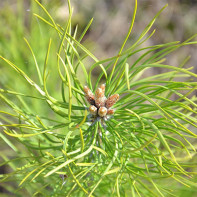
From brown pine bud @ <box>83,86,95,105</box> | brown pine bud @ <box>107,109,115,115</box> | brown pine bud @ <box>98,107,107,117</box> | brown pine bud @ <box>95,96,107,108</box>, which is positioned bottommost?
brown pine bud @ <box>107,109,115,115</box>

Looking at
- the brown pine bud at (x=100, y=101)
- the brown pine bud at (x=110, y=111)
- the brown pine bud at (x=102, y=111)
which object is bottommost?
the brown pine bud at (x=110, y=111)

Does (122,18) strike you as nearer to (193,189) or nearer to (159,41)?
(159,41)

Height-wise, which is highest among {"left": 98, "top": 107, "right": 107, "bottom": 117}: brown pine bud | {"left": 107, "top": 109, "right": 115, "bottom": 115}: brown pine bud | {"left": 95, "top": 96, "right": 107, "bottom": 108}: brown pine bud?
{"left": 95, "top": 96, "right": 107, "bottom": 108}: brown pine bud

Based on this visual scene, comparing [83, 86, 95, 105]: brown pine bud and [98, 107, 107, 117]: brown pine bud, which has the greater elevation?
[83, 86, 95, 105]: brown pine bud

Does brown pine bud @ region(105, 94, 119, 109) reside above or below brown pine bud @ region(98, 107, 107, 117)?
above

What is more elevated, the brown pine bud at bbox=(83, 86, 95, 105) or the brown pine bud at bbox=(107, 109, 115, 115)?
the brown pine bud at bbox=(83, 86, 95, 105)

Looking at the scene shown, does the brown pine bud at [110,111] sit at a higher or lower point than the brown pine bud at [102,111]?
lower

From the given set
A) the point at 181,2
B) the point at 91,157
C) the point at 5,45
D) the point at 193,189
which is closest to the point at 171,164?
the point at 193,189

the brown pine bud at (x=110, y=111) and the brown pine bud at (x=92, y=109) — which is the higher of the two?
the brown pine bud at (x=92, y=109)
